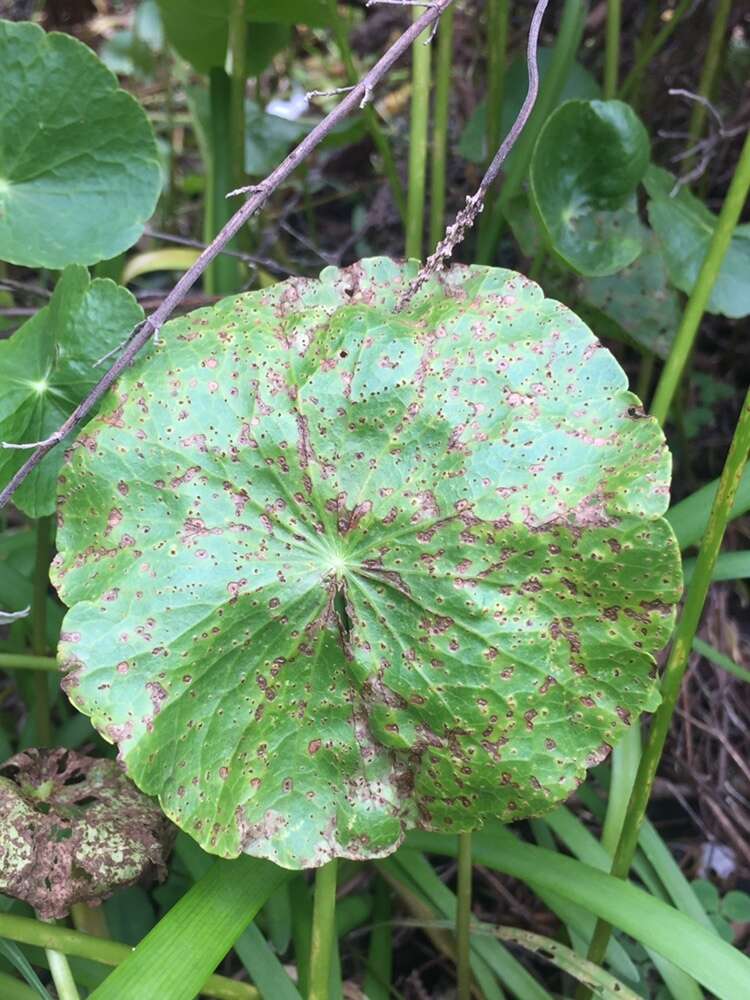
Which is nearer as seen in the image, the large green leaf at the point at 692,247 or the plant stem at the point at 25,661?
the plant stem at the point at 25,661

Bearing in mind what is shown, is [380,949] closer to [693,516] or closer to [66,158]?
[693,516]

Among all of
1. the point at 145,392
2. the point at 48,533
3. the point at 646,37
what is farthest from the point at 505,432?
the point at 646,37

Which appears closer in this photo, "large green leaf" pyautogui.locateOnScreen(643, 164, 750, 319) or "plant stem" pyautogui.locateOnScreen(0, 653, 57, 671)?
"plant stem" pyautogui.locateOnScreen(0, 653, 57, 671)

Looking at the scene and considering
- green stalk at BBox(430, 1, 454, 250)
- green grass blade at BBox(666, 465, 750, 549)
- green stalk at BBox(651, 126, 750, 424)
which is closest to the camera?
green stalk at BBox(651, 126, 750, 424)

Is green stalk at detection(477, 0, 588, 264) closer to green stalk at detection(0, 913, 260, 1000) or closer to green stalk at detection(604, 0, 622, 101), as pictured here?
green stalk at detection(604, 0, 622, 101)

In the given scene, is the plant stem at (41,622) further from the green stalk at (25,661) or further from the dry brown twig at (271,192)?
the dry brown twig at (271,192)

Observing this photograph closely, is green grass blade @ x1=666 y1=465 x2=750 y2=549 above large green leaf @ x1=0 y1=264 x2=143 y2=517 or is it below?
below

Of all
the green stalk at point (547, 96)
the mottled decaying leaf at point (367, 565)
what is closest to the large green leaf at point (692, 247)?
the green stalk at point (547, 96)

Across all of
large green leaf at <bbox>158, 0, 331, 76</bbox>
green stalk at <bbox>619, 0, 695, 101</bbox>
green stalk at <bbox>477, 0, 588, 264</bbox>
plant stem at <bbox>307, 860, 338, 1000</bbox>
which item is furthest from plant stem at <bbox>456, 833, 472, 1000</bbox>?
green stalk at <bbox>619, 0, 695, 101</bbox>
